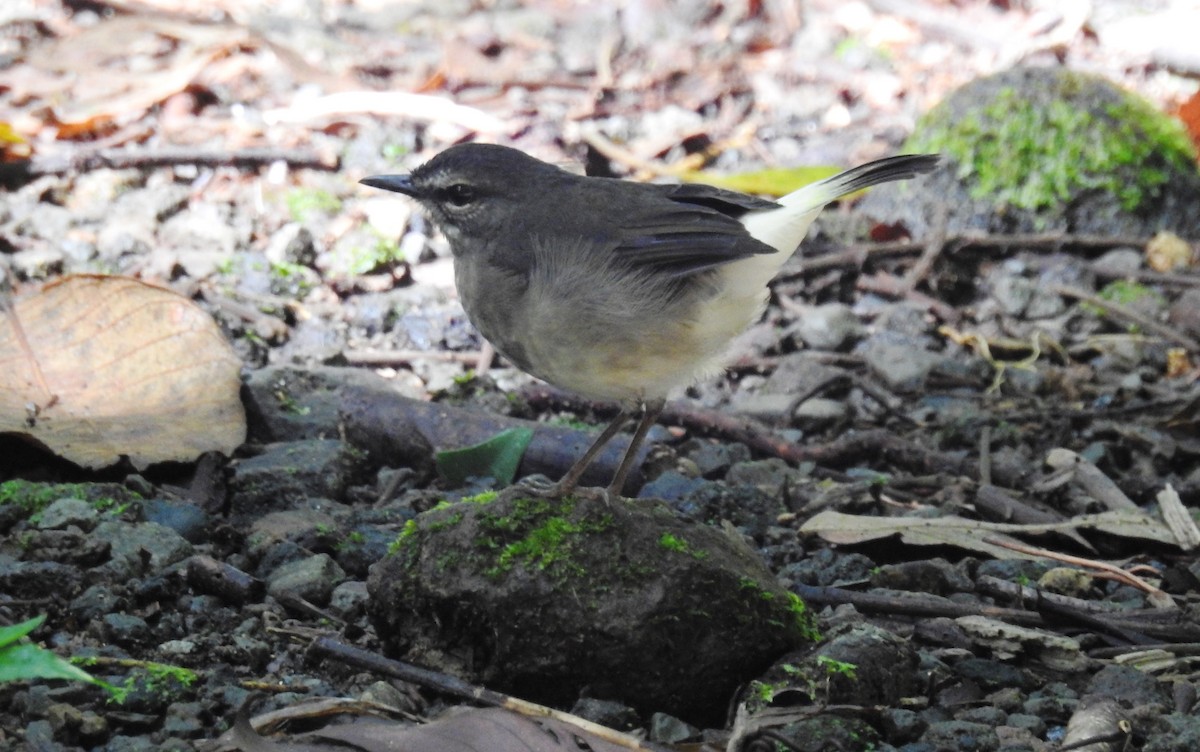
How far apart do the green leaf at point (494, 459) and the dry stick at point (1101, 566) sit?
1.72 m

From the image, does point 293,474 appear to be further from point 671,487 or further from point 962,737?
point 962,737

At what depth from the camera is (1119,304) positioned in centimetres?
703

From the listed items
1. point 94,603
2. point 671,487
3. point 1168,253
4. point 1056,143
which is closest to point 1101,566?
point 671,487

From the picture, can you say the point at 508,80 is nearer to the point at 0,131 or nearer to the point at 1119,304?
the point at 0,131

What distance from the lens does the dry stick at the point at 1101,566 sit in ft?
14.0

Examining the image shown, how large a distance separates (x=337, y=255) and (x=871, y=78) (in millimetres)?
4461

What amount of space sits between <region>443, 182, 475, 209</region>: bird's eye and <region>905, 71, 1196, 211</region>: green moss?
164 inches

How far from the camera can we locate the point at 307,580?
402 cm

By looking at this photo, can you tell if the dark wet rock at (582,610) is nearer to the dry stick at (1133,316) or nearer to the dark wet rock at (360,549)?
the dark wet rock at (360,549)

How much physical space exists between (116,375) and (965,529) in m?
3.11

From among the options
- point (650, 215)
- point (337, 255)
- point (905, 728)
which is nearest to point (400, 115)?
point (337, 255)

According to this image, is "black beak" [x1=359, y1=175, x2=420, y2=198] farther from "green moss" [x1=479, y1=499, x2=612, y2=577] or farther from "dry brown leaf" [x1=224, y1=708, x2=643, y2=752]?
"dry brown leaf" [x1=224, y1=708, x2=643, y2=752]

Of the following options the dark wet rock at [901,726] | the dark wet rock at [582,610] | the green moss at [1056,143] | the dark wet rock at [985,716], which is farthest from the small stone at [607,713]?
the green moss at [1056,143]

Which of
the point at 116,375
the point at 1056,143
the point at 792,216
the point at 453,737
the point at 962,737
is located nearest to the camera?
the point at 453,737
